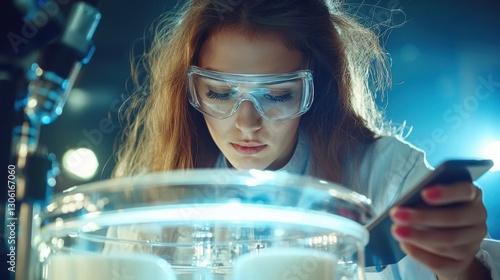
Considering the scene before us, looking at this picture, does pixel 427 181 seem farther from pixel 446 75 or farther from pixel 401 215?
pixel 446 75

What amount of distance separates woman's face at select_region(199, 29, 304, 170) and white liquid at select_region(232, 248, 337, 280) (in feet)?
1.83

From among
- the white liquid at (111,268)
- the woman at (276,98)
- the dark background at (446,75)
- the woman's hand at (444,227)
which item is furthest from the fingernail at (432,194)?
the dark background at (446,75)

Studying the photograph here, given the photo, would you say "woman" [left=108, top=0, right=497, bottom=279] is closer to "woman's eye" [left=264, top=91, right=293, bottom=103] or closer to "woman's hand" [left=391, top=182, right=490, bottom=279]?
"woman's eye" [left=264, top=91, right=293, bottom=103]

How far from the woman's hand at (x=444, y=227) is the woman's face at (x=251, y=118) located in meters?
0.42

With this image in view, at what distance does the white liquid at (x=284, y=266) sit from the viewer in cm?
28

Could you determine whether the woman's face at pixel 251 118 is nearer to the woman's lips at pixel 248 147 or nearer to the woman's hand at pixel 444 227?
the woman's lips at pixel 248 147

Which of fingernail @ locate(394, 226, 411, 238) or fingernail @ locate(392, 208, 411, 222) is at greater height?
fingernail @ locate(392, 208, 411, 222)

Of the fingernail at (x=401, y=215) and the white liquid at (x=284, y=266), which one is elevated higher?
the fingernail at (x=401, y=215)

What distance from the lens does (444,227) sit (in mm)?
397

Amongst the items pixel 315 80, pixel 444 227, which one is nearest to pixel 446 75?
pixel 315 80

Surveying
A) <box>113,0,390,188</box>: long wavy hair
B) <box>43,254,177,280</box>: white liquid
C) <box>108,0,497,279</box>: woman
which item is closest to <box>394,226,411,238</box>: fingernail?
<box>43,254,177,280</box>: white liquid

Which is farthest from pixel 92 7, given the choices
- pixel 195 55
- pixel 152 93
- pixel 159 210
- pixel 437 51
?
pixel 437 51

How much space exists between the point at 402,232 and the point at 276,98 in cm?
51

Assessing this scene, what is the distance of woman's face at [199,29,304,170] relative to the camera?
87 centimetres
